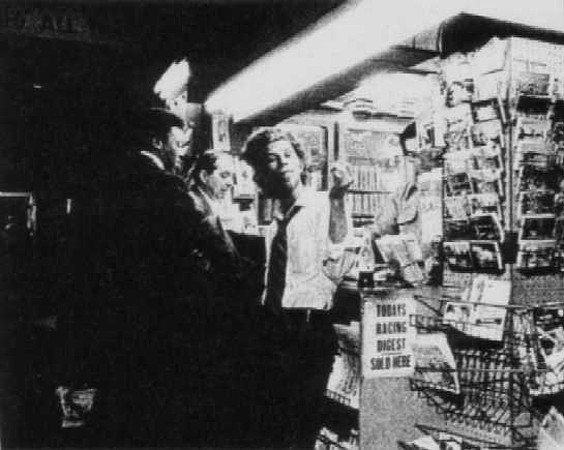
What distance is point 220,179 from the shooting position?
89.1 inches

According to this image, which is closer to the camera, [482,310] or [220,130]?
[482,310]

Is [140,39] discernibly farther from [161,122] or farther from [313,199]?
[313,199]

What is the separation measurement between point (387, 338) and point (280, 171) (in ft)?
2.46

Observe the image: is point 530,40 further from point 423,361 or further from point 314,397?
point 314,397

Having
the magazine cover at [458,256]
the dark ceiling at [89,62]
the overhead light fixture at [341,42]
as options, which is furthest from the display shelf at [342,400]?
the dark ceiling at [89,62]

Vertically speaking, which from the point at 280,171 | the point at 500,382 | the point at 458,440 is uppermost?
the point at 280,171

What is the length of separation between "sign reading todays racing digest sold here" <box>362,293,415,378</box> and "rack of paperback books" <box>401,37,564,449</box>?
0.10 m

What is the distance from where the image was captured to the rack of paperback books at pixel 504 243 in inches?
78.8

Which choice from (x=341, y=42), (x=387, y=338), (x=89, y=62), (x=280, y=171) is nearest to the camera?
(x=341, y=42)

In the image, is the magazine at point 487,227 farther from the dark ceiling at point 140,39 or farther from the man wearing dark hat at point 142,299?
the man wearing dark hat at point 142,299

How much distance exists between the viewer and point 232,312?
89.6 inches

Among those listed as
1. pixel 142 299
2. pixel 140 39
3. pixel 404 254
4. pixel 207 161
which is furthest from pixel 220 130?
pixel 404 254

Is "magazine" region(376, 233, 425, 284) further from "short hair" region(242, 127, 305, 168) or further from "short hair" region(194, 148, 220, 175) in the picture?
"short hair" region(194, 148, 220, 175)

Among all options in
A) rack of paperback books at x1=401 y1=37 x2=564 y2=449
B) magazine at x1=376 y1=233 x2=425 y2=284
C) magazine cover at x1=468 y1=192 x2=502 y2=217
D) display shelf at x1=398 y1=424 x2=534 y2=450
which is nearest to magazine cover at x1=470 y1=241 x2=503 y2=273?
rack of paperback books at x1=401 y1=37 x2=564 y2=449
